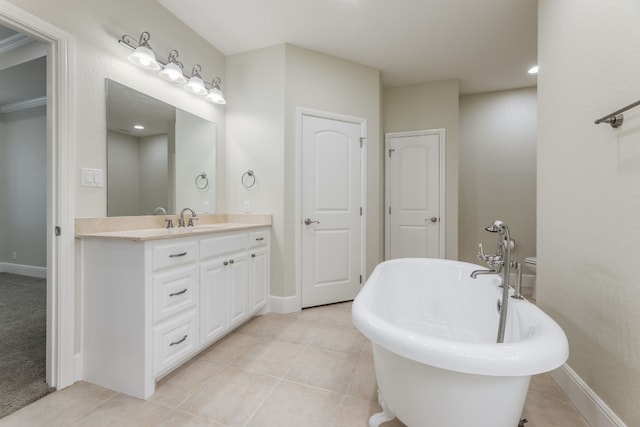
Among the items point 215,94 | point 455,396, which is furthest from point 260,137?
point 455,396

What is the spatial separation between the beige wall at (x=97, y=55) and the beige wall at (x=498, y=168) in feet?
12.3

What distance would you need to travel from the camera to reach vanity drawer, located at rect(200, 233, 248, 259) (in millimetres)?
1790

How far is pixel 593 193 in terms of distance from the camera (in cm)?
132

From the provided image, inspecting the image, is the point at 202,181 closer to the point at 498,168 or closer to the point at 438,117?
the point at 438,117

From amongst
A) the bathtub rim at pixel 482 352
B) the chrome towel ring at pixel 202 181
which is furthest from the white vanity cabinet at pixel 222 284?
the bathtub rim at pixel 482 352

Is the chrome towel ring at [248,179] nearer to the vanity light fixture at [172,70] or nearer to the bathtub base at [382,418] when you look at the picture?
the vanity light fixture at [172,70]

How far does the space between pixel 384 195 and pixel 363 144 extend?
0.88 metres

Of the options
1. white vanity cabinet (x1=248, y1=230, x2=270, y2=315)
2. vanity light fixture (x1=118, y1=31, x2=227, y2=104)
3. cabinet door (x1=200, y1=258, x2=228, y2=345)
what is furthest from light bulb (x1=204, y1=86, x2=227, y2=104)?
cabinet door (x1=200, y1=258, x2=228, y2=345)

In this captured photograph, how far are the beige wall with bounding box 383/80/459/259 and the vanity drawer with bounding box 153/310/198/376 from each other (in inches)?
117

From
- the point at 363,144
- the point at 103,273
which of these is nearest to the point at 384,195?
the point at 363,144

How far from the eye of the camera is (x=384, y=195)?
11.8 feet

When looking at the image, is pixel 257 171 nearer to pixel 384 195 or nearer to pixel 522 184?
pixel 384 195

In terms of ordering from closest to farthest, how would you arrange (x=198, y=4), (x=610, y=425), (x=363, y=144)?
(x=610, y=425) < (x=198, y=4) < (x=363, y=144)

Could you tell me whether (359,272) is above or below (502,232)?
below
